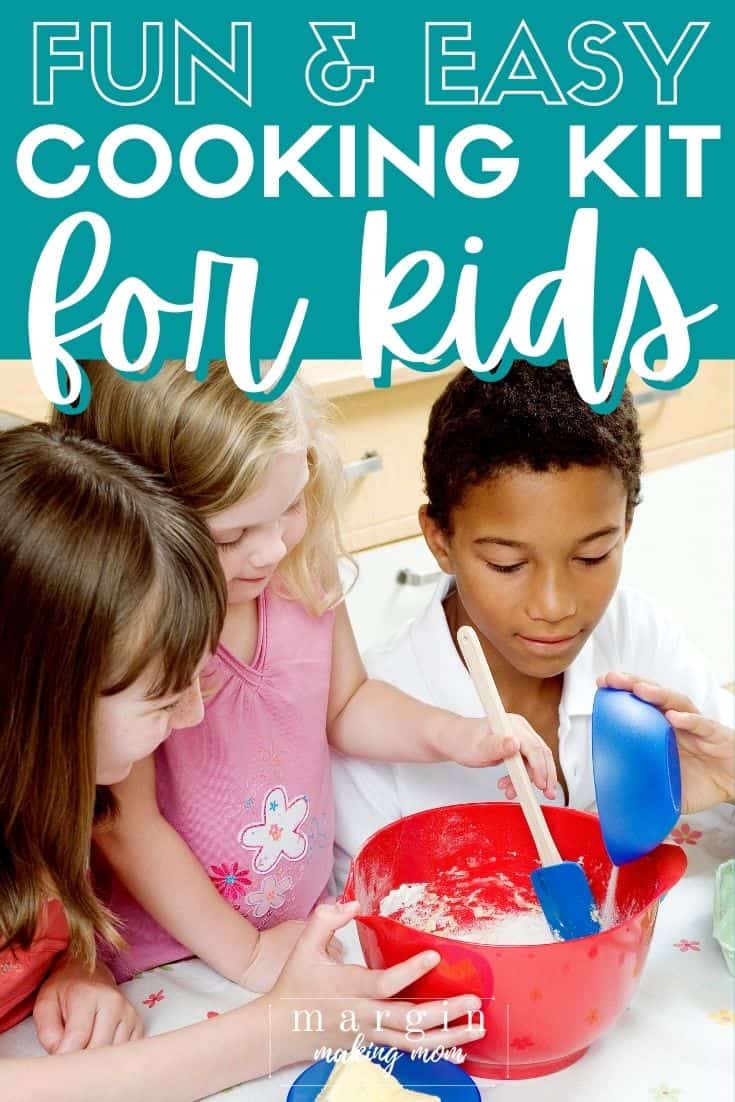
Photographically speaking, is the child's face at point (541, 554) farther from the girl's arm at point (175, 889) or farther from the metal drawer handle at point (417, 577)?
the metal drawer handle at point (417, 577)

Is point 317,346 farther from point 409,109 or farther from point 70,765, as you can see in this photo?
point 70,765

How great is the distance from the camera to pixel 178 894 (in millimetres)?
922

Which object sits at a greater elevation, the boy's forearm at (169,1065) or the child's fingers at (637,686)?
the child's fingers at (637,686)

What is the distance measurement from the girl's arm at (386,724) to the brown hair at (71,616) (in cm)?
25

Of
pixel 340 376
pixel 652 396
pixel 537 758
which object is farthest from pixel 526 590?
pixel 652 396

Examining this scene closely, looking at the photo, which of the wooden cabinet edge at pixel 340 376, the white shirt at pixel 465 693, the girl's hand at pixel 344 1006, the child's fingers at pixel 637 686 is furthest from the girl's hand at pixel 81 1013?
the wooden cabinet edge at pixel 340 376

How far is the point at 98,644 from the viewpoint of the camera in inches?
29.3

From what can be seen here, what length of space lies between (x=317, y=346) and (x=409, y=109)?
307mm

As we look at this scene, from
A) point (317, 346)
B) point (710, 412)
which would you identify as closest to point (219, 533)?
point (317, 346)

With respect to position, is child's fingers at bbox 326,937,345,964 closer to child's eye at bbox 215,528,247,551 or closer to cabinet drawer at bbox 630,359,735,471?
child's eye at bbox 215,528,247,551

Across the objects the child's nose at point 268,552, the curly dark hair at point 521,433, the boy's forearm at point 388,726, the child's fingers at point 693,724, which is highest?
the curly dark hair at point 521,433

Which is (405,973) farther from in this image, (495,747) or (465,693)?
(465,693)

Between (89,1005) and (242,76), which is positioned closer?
(89,1005)

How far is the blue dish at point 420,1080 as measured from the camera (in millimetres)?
739
